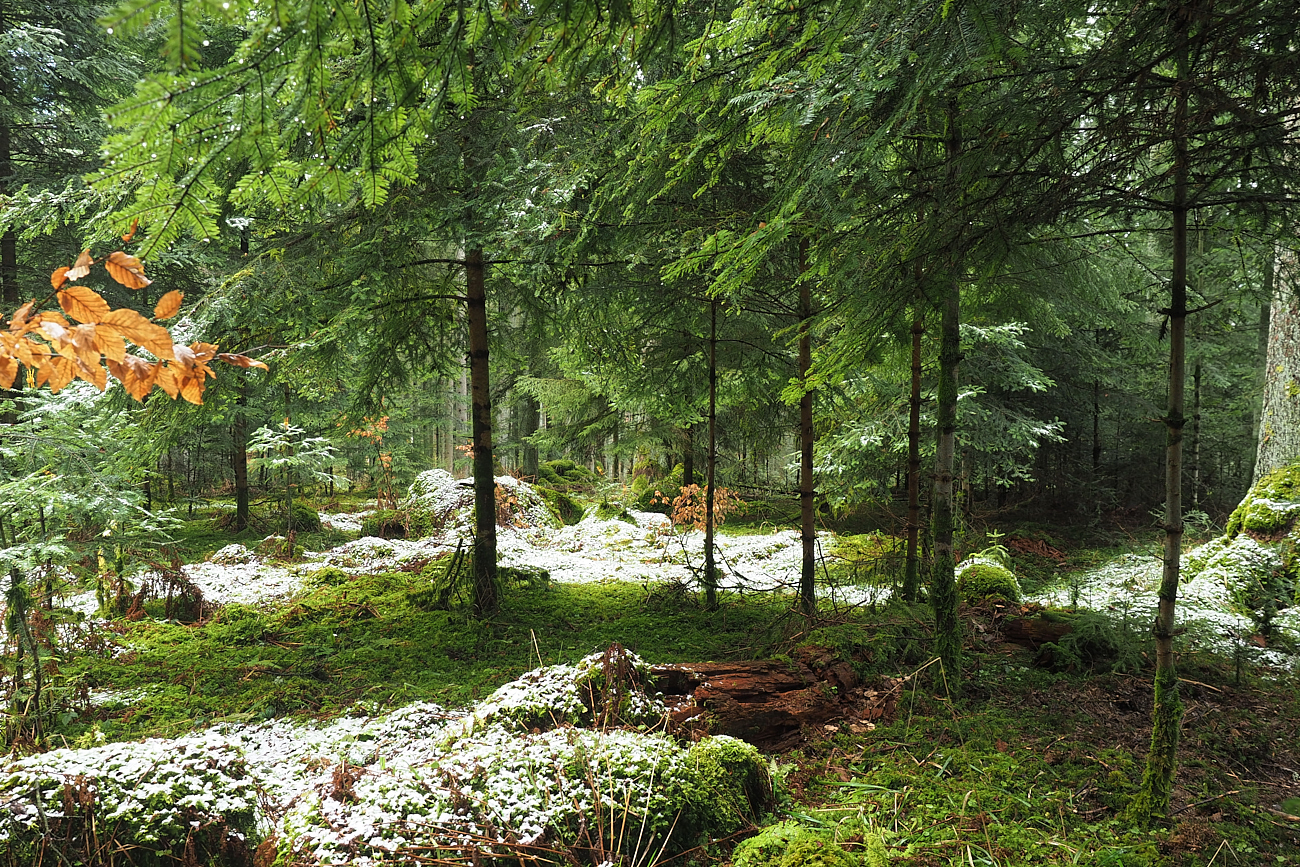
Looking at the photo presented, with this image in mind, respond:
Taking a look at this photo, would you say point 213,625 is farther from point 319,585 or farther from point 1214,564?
point 1214,564

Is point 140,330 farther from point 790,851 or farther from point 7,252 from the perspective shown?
point 7,252

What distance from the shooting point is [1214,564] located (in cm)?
582

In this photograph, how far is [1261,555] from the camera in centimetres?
568

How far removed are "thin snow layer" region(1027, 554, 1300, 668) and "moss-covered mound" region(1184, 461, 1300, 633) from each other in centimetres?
9

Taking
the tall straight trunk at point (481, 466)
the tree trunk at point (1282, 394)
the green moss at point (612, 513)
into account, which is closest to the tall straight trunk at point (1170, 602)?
the tall straight trunk at point (481, 466)

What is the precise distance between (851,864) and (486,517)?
187 inches

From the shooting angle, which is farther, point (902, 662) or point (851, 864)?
point (902, 662)

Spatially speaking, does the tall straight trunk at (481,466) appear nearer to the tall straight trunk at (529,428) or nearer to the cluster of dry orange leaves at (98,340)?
the cluster of dry orange leaves at (98,340)

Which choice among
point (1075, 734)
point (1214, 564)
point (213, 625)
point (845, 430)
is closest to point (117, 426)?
point (213, 625)

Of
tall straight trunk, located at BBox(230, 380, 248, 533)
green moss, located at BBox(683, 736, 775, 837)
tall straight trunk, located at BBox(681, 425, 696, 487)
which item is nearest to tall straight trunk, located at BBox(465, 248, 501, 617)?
green moss, located at BBox(683, 736, 775, 837)

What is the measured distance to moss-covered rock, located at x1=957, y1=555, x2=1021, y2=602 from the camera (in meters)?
6.06

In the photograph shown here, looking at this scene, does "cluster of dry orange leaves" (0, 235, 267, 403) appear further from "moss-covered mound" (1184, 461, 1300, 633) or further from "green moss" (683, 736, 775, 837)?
"moss-covered mound" (1184, 461, 1300, 633)

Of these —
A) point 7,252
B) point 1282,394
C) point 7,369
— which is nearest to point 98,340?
point 7,369

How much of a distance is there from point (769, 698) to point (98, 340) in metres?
3.59
